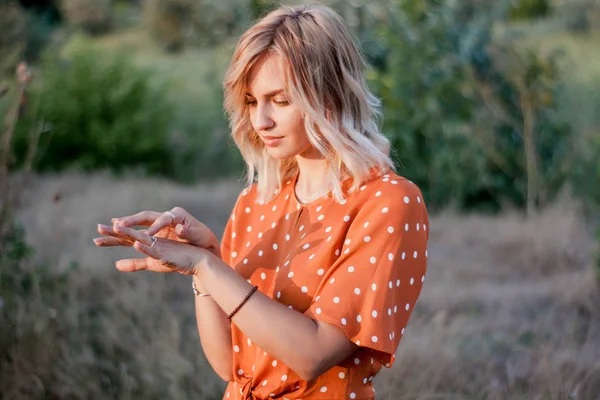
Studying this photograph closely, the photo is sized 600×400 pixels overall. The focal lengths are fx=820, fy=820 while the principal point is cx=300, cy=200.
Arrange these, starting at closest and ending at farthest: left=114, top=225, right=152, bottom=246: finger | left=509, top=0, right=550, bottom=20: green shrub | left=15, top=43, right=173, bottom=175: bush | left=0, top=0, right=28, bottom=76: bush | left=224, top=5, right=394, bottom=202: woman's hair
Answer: left=114, top=225, right=152, bottom=246: finger
left=224, top=5, right=394, bottom=202: woman's hair
left=15, top=43, right=173, bottom=175: bush
left=0, top=0, right=28, bottom=76: bush
left=509, top=0, right=550, bottom=20: green shrub

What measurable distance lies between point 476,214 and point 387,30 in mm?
1771

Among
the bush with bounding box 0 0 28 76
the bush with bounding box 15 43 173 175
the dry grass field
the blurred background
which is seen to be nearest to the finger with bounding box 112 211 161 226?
the blurred background

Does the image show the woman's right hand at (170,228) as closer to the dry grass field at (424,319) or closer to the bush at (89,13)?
the dry grass field at (424,319)

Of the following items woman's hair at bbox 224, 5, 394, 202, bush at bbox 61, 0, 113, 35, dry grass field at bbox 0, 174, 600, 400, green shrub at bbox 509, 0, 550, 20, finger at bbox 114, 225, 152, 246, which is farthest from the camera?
bush at bbox 61, 0, 113, 35

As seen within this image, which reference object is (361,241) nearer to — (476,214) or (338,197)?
(338,197)

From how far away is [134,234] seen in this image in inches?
58.6

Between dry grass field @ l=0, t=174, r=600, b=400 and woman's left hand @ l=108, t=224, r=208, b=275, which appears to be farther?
dry grass field @ l=0, t=174, r=600, b=400

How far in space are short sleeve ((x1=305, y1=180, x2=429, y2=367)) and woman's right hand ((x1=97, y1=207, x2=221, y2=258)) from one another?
0.30m

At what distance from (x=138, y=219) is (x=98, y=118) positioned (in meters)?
7.50

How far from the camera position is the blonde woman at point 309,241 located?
1.54 m

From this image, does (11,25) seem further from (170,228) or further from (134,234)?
(134,234)

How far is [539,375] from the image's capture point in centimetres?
317

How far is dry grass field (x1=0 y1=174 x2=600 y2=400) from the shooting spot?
3180mm

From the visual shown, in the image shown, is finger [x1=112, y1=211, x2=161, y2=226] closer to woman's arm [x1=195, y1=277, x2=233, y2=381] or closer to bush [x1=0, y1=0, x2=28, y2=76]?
woman's arm [x1=195, y1=277, x2=233, y2=381]
